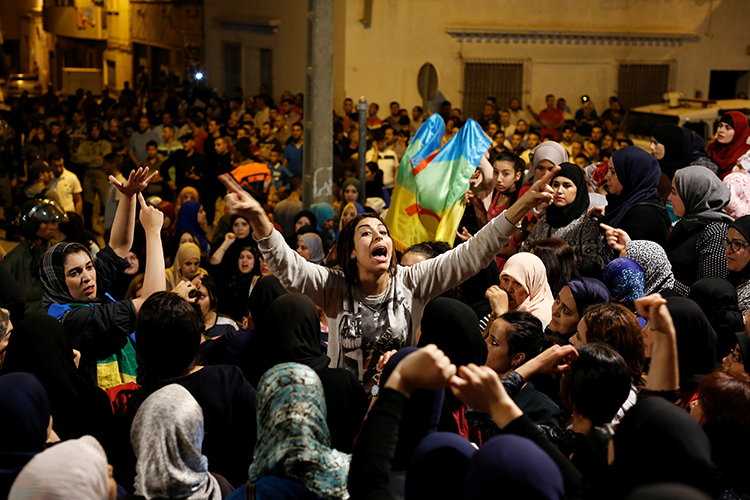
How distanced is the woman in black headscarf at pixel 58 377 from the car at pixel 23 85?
31.5 metres

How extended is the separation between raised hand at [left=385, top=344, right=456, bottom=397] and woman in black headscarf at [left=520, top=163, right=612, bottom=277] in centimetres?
299

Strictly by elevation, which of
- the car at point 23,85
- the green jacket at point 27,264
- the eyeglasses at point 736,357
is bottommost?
the green jacket at point 27,264

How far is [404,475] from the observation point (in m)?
2.41

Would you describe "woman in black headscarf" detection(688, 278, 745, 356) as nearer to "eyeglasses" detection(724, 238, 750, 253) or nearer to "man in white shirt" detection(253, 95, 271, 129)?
"eyeglasses" detection(724, 238, 750, 253)

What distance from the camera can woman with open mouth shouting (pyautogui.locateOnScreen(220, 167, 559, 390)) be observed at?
3.39 meters

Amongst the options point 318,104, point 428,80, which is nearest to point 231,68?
point 428,80

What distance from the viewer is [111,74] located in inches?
1226

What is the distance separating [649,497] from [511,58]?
55.2ft

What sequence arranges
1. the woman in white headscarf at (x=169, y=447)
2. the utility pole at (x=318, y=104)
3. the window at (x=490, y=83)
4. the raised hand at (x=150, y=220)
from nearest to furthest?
the woman in white headscarf at (x=169, y=447) → the raised hand at (x=150, y=220) → the utility pole at (x=318, y=104) → the window at (x=490, y=83)

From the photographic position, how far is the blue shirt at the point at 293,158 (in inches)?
457

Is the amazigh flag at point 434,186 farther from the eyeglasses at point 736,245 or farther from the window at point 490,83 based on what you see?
the window at point 490,83

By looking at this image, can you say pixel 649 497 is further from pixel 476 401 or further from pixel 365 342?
pixel 365 342

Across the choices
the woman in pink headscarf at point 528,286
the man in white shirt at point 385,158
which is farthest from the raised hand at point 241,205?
the man in white shirt at point 385,158

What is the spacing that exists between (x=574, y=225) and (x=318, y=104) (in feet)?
12.4
